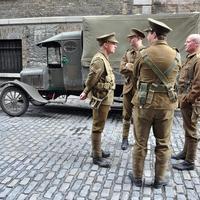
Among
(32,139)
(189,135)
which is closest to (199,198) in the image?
(189,135)

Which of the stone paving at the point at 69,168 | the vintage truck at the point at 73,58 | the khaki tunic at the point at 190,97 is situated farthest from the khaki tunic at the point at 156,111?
the vintage truck at the point at 73,58

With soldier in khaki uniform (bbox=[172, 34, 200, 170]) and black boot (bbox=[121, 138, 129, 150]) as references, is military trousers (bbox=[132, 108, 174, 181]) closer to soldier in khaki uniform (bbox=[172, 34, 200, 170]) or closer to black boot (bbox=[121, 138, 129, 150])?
soldier in khaki uniform (bbox=[172, 34, 200, 170])

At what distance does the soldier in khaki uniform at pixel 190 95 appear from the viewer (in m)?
4.67

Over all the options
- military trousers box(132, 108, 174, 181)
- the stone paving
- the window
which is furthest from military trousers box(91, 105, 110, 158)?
the window

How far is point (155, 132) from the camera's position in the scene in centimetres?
Answer: 431

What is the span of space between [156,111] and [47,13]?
394 inches

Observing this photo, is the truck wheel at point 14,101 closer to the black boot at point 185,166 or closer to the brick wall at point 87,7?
the black boot at point 185,166

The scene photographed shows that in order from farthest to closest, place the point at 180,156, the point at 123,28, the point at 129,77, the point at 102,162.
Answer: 1. the point at 123,28
2. the point at 129,77
3. the point at 180,156
4. the point at 102,162

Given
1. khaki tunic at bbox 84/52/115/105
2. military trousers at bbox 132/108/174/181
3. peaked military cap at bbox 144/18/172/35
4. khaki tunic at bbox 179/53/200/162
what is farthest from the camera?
khaki tunic at bbox 84/52/115/105

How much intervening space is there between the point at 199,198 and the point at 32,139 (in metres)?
3.44

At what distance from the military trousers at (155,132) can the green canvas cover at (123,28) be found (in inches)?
153

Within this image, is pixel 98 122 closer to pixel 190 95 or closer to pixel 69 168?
pixel 69 168

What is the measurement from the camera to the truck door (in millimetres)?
8438

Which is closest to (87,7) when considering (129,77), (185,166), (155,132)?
(129,77)
